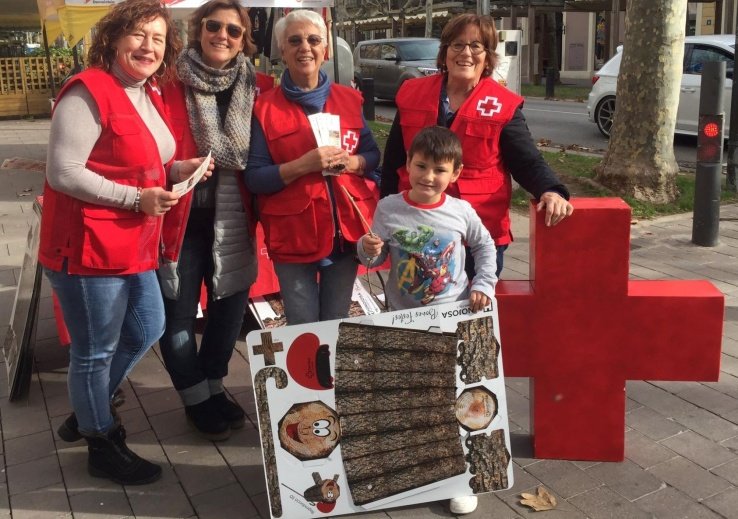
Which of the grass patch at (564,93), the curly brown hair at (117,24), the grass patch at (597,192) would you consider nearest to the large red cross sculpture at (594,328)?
the curly brown hair at (117,24)

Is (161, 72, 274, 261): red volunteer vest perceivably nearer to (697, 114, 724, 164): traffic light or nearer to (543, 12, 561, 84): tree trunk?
(697, 114, 724, 164): traffic light

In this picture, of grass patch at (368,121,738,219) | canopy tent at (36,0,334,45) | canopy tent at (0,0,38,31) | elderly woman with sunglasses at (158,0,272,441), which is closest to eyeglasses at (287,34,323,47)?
elderly woman with sunglasses at (158,0,272,441)

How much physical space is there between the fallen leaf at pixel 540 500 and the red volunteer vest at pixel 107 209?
166 cm

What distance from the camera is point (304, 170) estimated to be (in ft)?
9.94

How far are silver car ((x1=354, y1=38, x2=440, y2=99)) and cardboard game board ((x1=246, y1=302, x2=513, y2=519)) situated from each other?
56.0 feet

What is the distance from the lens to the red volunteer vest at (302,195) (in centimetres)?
311

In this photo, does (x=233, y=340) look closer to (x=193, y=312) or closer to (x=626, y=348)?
(x=193, y=312)

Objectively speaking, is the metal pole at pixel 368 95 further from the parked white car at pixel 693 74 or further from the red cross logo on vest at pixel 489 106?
the red cross logo on vest at pixel 489 106

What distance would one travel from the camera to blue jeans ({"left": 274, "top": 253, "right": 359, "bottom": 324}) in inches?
127

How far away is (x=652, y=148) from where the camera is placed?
26.7ft

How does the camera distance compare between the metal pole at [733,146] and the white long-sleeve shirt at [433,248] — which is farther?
the metal pole at [733,146]

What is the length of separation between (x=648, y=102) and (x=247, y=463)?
20.2 feet

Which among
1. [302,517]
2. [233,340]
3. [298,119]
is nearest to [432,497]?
[302,517]

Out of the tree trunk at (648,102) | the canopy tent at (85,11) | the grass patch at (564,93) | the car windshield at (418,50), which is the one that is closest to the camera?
the tree trunk at (648,102)
